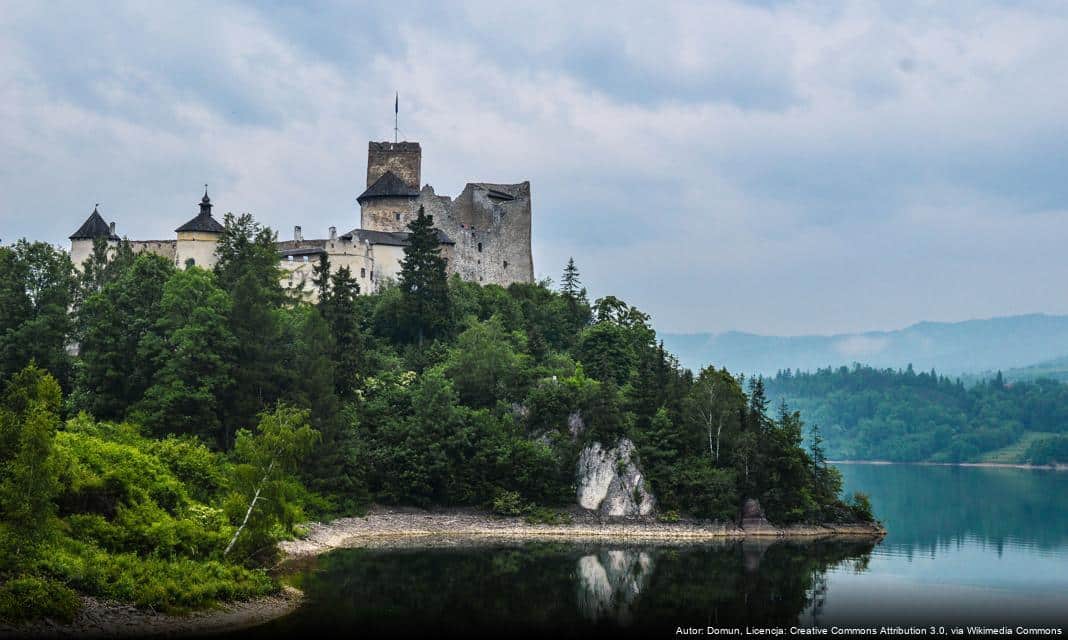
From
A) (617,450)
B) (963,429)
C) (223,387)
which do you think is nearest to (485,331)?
(617,450)

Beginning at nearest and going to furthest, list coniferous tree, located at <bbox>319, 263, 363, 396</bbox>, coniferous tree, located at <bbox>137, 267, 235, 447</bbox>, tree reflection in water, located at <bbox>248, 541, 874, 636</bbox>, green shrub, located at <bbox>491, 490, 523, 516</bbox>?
1. tree reflection in water, located at <bbox>248, 541, 874, 636</bbox>
2. coniferous tree, located at <bbox>137, 267, 235, 447</bbox>
3. green shrub, located at <bbox>491, 490, 523, 516</bbox>
4. coniferous tree, located at <bbox>319, 263, 363, 396</bbox>

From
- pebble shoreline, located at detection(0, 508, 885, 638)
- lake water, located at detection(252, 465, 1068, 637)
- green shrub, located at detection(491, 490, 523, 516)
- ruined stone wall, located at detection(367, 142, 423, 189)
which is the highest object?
ruined stone wall, located at detection(367, 142, 423, 189)

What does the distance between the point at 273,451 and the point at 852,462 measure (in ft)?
518

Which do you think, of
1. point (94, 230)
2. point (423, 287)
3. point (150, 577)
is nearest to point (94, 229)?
point (94, 230)

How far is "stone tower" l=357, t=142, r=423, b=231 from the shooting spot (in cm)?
8012

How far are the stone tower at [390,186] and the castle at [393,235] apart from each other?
67 millimetres

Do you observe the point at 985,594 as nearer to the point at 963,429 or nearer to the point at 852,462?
the point at 852,462

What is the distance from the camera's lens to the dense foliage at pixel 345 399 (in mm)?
46562

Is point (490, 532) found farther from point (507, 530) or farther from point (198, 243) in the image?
point (198, 243)

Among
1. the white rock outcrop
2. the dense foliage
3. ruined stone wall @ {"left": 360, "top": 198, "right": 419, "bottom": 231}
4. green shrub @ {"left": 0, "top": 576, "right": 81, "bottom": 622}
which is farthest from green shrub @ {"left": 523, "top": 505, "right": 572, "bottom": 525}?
green shrub @ {"left": 0, "top": 576, "right": 81, "bottom": 622}

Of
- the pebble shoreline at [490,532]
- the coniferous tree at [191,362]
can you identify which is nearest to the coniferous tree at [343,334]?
the coniferous tree at [191,362]

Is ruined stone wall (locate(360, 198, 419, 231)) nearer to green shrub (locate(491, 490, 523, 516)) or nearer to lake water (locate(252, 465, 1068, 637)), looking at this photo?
green shrub (locate(491, 490, 523, 516))

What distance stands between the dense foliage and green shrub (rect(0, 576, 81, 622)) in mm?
8541

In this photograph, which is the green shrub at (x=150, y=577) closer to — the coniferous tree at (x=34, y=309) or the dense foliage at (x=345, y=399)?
the dense foliage at (x=345, y=399)
